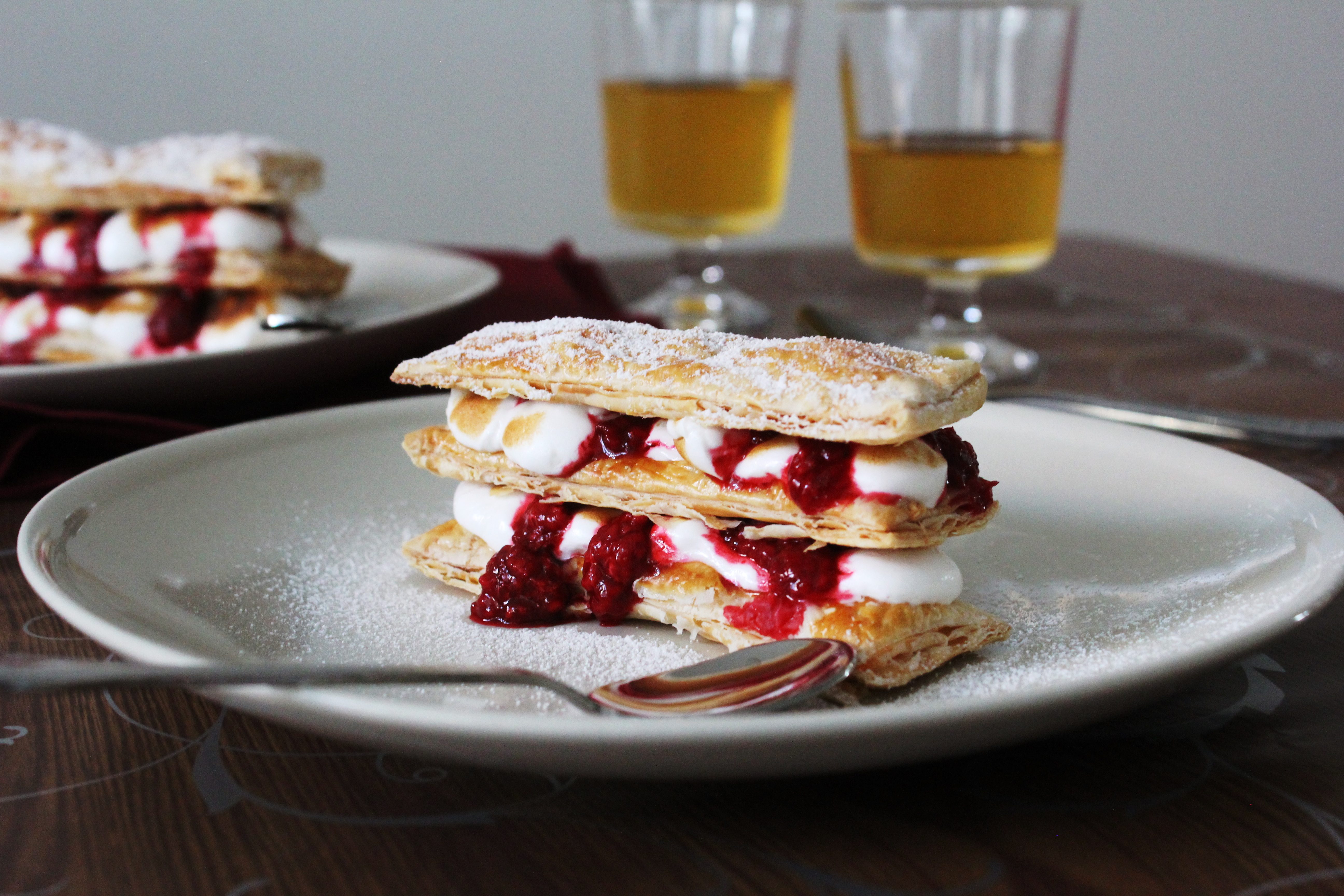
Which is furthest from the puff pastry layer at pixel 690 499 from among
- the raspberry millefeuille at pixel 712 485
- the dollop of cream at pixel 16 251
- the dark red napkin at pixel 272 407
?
the dollop of cream at pixel 16 251

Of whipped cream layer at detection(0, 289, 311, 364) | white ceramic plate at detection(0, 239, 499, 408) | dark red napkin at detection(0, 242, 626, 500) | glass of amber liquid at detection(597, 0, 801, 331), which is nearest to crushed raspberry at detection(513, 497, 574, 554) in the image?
dark red napkin at detection(0, 242, 626, 500)

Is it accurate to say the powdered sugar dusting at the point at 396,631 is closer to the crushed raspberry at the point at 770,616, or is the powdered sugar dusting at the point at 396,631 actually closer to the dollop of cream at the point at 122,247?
the crushed raspberry at the point at 770,616

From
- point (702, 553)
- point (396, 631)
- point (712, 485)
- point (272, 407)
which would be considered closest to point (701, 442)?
point (712, 485)

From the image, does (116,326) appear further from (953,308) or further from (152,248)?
(953,308)

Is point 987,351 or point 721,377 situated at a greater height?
point 721,377

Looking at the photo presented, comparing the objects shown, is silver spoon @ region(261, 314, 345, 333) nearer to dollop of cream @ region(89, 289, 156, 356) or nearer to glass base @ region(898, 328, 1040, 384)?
dollop of cream @ region(89, 289, 156, 356)
